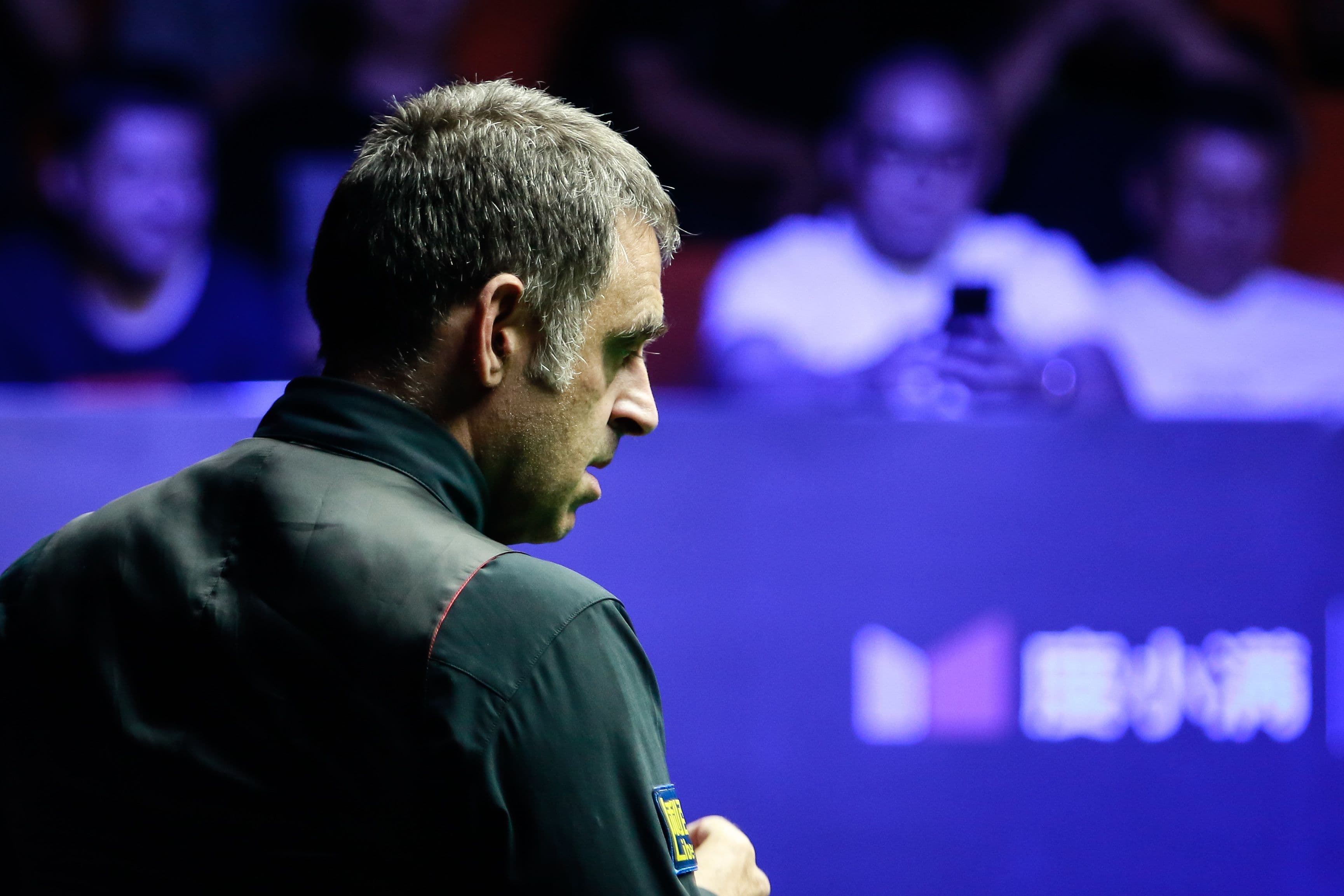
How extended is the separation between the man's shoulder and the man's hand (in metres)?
0.27

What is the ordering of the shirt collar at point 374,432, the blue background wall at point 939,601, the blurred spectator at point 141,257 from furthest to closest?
the blurred spectator at point 141,257, the blue background wall at point 939,601, the shirt collar at point 374,432

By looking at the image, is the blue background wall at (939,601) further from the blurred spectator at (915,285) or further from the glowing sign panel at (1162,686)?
the blurred spectator at (915,285)

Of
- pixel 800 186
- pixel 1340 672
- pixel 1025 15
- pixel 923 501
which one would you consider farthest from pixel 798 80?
pixel 1340 672

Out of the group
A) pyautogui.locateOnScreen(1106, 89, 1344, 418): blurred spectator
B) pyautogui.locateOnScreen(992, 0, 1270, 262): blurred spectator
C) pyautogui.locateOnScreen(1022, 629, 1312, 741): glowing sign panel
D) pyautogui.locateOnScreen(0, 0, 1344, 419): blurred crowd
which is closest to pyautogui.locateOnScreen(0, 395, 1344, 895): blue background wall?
pyautogui.locateOnScreen(1022, 629, 1312, 741): glowing sign panel

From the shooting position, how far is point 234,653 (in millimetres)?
804

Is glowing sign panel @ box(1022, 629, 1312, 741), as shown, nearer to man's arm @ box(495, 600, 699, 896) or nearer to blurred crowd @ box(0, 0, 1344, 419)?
blurred crowd @ box(0, 0, 1344, 419)

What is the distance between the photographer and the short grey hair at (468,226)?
93 centimetres

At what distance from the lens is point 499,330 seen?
36.9 inches

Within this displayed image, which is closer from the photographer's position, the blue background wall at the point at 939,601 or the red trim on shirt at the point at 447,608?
the red trim on shirt at the point at 447,608

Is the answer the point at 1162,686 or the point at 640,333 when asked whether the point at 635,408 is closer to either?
the point at 640,333

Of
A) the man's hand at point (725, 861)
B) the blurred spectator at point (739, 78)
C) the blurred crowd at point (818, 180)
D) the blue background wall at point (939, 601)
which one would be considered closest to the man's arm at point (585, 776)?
the man's hand at point (725, 861)

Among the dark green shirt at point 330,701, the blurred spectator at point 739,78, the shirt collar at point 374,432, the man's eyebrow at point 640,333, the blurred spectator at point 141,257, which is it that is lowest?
the dark green shirt at point 330,701

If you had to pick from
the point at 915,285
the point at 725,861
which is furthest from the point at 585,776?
the point at 915,285

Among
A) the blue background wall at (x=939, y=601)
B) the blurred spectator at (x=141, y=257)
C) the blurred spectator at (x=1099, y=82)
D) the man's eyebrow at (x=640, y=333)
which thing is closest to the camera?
the man's eyebrow at (x=640, y=333)
